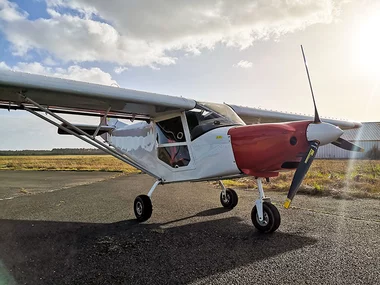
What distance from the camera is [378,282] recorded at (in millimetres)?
2969

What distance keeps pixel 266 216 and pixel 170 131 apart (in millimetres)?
3018

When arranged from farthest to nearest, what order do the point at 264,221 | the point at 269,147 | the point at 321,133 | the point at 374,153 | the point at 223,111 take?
the point at 374,153
the point at 223,111
the point at 264,221
the point at 269,147
the point at 321,133

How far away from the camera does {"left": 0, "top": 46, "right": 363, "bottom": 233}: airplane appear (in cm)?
484

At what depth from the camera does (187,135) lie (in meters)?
6.36

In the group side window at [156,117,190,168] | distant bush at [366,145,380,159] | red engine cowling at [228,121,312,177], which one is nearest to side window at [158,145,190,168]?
side window at [156,117,190,168]

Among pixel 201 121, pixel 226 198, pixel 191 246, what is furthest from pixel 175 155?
pixel 191 246

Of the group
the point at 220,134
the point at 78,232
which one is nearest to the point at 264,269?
the point at 220,134

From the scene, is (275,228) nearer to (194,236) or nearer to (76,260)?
(194,236)

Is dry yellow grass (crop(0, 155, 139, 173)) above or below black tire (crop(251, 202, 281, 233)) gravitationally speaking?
below

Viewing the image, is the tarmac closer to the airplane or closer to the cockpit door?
the airplane

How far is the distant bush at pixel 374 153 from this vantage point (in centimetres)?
3884

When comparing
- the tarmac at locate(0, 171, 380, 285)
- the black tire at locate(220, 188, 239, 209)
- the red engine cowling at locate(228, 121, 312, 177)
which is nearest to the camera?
the tarmac at locate(0, 171, 380, 285)

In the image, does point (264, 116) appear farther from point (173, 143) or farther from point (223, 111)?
point (173, 143)

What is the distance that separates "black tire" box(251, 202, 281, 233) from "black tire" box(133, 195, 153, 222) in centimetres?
235
